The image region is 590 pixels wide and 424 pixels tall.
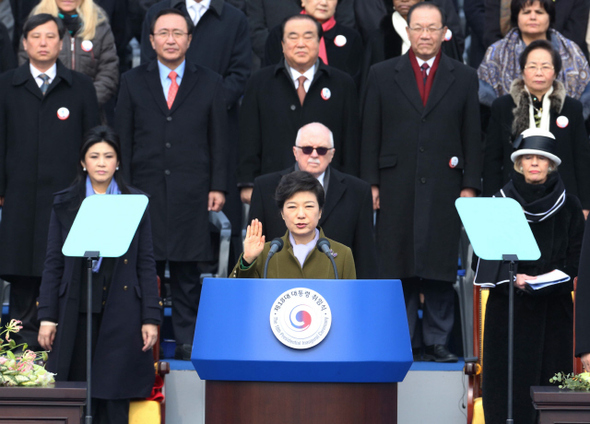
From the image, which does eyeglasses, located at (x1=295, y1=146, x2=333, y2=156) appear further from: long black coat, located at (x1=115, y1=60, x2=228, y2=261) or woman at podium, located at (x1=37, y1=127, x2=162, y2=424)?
long black coat, located at (x1=115, y1=60, x2=228, y2=261)

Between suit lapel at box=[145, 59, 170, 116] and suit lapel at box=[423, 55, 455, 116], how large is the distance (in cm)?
163

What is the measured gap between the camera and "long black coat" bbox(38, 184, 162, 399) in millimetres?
5434

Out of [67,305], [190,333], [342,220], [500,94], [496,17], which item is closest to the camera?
[67,305]

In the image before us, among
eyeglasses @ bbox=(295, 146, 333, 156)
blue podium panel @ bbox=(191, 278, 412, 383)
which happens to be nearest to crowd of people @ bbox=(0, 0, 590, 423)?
eyeglasses @ bbox=(295, 146, 333, 156)

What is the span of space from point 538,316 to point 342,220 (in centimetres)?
114

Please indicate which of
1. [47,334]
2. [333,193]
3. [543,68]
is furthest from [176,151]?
[543,68]

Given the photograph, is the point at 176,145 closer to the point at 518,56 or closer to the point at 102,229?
the point at 102,229

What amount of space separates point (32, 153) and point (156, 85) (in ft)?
2.88

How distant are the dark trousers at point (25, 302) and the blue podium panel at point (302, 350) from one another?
8.77ft

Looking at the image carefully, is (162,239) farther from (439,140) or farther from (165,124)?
(439,140)

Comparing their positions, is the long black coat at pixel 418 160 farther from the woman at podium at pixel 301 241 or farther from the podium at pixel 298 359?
the podium at pixel 298 359

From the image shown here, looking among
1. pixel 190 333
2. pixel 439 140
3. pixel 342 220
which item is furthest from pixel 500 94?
pixel 190 333

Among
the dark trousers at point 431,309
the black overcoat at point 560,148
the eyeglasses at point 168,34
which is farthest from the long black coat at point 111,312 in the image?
the black overcoat at point 560,148

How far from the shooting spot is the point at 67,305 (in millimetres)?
5426
